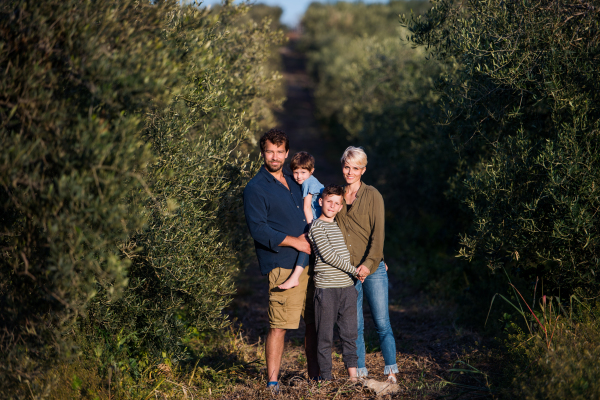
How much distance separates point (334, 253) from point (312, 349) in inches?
47.4

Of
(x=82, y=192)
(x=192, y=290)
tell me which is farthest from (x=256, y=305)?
(x=82, y=192)

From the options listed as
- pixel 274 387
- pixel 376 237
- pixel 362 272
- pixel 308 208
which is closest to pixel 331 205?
pixel 308 208

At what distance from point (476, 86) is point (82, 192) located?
15.6 ft

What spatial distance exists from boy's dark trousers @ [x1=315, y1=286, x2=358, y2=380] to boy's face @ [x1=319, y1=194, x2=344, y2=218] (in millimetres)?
764

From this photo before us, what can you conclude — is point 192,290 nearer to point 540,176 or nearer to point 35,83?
point 35,83

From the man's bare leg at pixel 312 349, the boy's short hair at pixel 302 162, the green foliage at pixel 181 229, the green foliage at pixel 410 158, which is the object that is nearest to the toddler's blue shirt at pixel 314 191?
the boy's short hair at pixel 302 162

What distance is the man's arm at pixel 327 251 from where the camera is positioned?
4473 millimetres

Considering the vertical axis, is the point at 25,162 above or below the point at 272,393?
above

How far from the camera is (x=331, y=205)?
4543 millimetres

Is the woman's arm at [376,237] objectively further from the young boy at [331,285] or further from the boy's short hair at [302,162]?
the boy's short hair at [302,162]

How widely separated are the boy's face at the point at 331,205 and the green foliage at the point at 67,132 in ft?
5.98

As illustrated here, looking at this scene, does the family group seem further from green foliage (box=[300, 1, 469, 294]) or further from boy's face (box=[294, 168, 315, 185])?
green foliage (box=[300, 1, 469, 294])

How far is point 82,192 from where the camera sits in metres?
3.11

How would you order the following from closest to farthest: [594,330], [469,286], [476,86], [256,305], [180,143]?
[594,330] < [180,143] < [476,86] < [469,286] < [256,305]
